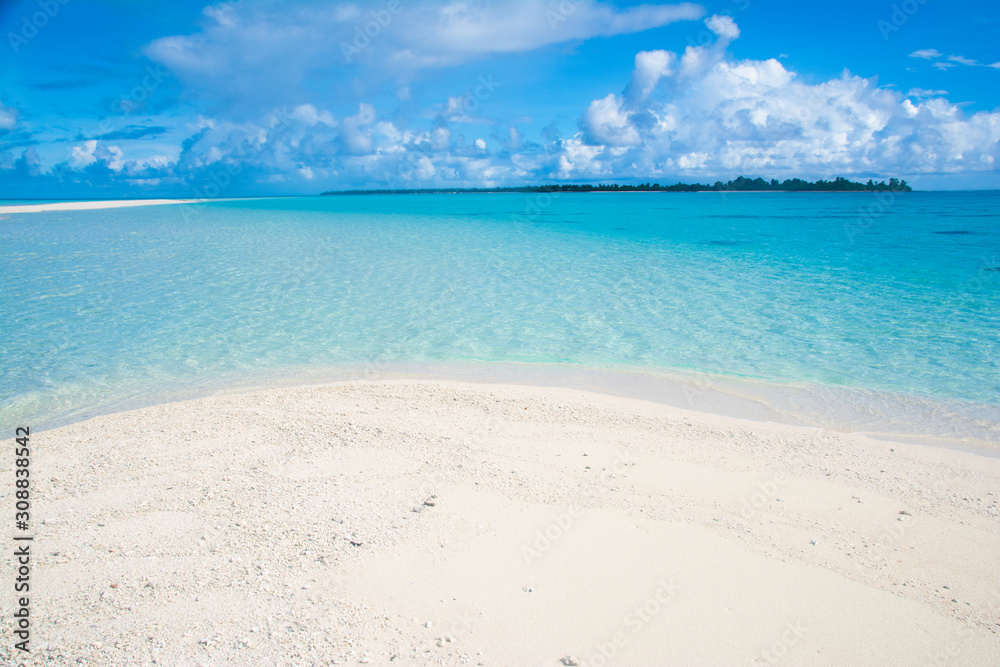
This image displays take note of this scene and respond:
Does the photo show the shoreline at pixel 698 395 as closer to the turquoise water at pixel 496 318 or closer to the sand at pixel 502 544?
the turquoise water at pixel 496 318

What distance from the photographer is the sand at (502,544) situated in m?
3.57

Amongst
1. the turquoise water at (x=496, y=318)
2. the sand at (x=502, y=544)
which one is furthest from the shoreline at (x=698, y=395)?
the sand at (x=502, y=544)

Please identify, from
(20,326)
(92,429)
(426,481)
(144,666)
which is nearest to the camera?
(144,666)

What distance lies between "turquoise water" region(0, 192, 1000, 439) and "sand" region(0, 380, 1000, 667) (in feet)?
8.86

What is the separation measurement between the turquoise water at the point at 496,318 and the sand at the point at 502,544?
2.70 m

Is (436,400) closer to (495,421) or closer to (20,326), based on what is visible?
(495,421)

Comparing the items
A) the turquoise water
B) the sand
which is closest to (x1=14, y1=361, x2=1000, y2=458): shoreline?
the turquoise water

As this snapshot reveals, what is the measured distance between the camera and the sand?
140 inches

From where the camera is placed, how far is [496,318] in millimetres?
13336

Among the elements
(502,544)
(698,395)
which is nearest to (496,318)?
(698,395)

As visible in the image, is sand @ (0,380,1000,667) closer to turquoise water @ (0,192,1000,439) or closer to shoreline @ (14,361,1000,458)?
shoreline @ (14,361,1000,458)

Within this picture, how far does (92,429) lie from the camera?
6.92m

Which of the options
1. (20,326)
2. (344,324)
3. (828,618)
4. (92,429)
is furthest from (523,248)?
(828,618)

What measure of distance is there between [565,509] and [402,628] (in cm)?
203
